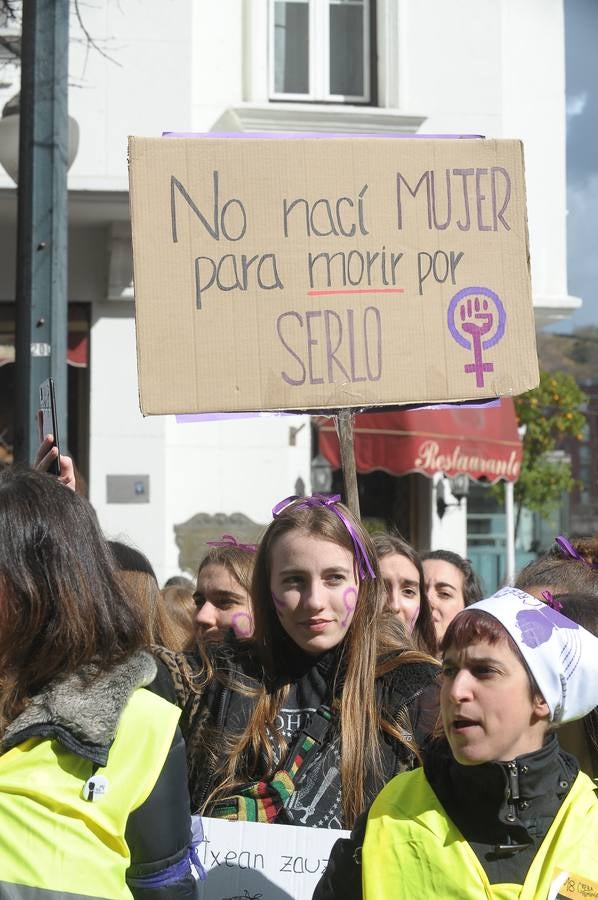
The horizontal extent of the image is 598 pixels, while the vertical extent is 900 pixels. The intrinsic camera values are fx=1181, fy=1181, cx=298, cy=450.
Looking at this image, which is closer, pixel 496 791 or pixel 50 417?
pixel 496 791

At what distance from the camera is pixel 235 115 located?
376 inches

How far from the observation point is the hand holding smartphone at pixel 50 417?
9.16ft

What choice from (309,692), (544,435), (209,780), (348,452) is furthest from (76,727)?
(544,435)

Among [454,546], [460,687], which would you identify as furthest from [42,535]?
[454,546]

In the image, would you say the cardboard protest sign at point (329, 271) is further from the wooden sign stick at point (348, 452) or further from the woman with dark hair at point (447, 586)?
the woman with dark hair at point (447, 586)

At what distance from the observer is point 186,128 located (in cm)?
884

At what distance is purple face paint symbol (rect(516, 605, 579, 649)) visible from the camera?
2.06m

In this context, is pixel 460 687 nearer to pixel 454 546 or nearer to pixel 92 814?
pixel 92 814

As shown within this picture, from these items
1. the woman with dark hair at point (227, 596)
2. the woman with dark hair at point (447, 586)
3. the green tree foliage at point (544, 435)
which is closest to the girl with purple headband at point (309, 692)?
the woman with dark hair at point (227, 596)

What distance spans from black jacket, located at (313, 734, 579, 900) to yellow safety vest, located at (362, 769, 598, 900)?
0.02m

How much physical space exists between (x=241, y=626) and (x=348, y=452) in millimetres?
938

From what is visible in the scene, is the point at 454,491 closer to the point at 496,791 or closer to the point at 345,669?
the point at 345,669

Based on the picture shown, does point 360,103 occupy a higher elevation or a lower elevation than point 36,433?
higher

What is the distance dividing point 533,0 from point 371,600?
33.3ft
